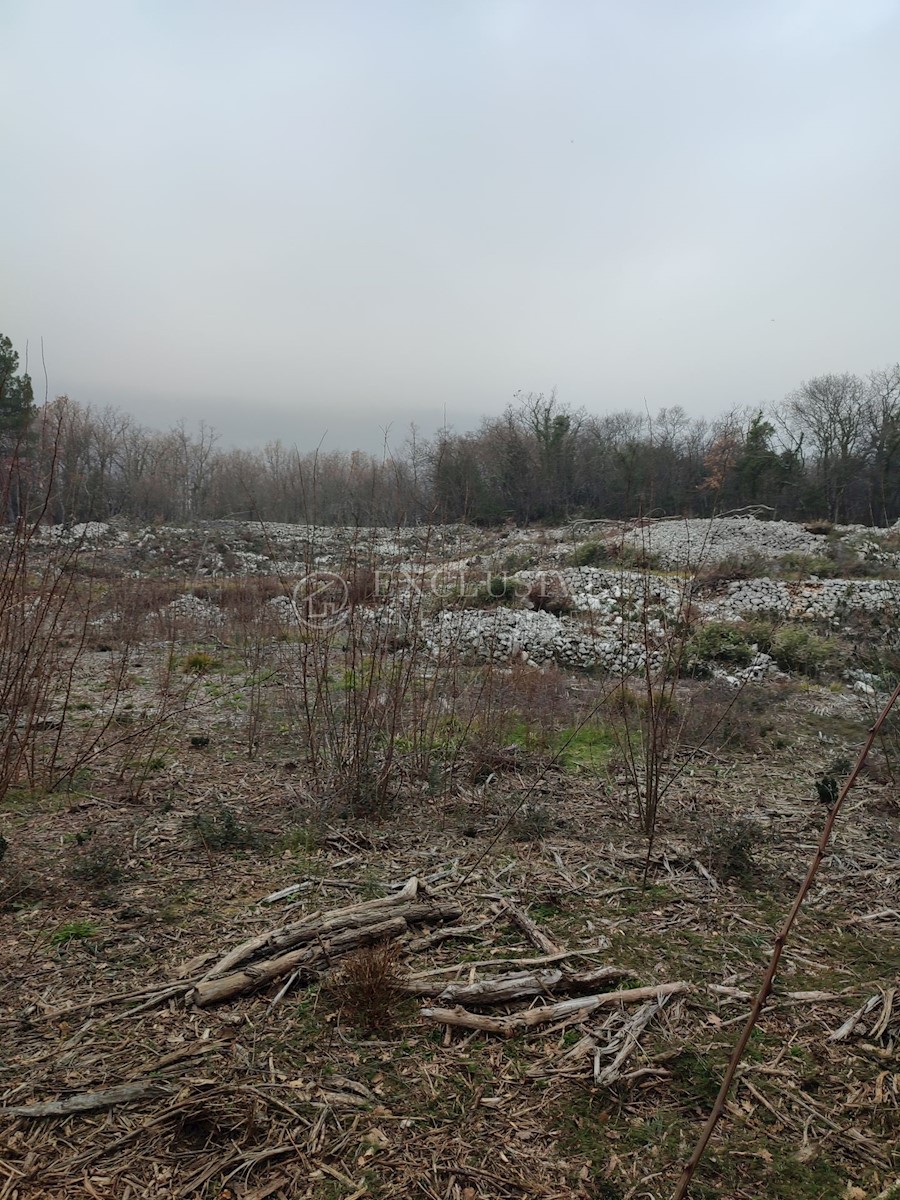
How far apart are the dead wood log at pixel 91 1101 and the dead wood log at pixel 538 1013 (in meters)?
0.87

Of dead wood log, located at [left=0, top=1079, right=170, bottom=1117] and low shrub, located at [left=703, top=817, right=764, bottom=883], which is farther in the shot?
low shrub, located at [left=703, top=817, right=764, bottom=883]

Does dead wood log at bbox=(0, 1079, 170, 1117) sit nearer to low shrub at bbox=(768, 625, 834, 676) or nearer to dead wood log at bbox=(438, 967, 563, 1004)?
dead wood log at bbox=(438, 967, 563, 1004)

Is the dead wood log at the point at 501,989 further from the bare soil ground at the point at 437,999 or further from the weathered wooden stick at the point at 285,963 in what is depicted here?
the weathered wooden stick at the point at 285,963

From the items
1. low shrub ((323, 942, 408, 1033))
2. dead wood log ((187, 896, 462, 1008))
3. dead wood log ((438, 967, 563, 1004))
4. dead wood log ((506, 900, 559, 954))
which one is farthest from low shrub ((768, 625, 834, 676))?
low shrub ((323, 942, 408, 1033))

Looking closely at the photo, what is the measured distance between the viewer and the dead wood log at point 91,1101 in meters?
1.84

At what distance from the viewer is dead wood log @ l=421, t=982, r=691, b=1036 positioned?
7.52ft

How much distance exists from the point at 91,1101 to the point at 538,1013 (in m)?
1.37

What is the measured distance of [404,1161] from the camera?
5.81ft

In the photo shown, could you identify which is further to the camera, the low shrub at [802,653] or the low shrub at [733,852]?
the low shrub at [802,653]

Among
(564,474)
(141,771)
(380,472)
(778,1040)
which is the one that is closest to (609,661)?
(380,472)

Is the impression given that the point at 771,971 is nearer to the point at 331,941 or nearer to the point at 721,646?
the point at 331,941

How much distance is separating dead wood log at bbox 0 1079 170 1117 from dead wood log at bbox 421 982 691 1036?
2.84 ft

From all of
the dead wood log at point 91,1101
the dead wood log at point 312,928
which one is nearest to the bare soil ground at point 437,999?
the dead wood log at point 91,1101

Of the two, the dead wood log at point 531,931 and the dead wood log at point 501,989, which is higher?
the dead wood log at point 501,989
